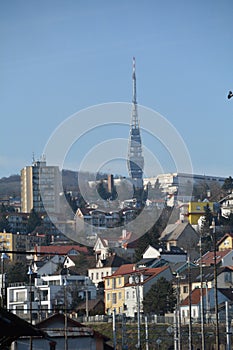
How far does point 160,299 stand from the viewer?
10206cm

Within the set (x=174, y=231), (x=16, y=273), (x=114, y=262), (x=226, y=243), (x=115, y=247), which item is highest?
(x=174, y=231)

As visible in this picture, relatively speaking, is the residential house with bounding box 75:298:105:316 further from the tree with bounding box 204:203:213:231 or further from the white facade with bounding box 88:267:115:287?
the tree with bounding box 204:203:213:231

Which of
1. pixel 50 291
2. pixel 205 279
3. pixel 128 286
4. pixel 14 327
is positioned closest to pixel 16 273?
pixel 50 291

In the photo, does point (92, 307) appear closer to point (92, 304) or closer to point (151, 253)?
point (92, 304)

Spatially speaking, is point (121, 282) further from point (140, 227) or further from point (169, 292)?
point (140, 227)

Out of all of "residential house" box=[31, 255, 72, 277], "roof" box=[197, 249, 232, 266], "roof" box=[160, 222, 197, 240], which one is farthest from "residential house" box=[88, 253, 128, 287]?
"roof" box=[160, 222, 197, 240]

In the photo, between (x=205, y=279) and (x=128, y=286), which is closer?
(x=205, y=279)

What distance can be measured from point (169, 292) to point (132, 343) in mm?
22842

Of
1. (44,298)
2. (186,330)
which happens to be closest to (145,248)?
(44,298)

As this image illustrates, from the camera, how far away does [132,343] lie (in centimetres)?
7956

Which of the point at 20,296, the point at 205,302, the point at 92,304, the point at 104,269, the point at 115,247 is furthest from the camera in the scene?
the point at 115,247

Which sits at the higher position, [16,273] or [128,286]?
[16,273]

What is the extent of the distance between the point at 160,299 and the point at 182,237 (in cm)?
6481

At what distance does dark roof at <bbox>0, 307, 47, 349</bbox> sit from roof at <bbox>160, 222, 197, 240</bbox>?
140084mm
